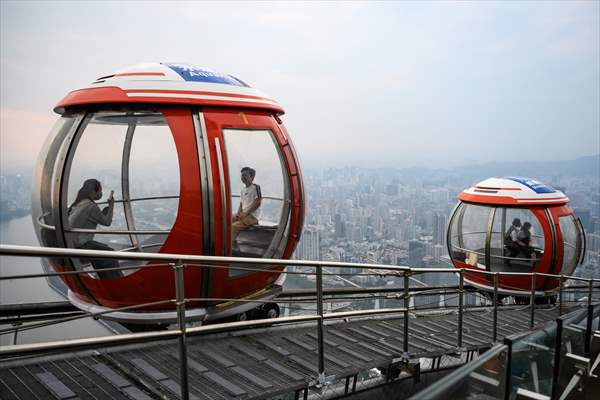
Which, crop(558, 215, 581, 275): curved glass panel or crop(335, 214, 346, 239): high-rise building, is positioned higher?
crop(558, 215, 581, 275): curved glass panel

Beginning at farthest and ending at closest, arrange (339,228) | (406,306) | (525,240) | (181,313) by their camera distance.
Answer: (339,228)
(525,240)
(406,306)
(181,313)

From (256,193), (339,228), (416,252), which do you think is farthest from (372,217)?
(256,193)

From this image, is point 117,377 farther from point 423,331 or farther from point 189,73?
point 423,331

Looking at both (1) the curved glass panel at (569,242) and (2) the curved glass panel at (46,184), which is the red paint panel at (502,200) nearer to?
(1) the curved glass panel at (569,242)

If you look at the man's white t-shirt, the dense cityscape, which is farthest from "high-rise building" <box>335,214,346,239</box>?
the man's white t-shirt

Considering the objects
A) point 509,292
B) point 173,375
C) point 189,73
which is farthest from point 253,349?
point 509,292

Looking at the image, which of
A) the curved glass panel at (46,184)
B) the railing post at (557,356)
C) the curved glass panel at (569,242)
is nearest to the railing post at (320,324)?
the railing post at (557,356)

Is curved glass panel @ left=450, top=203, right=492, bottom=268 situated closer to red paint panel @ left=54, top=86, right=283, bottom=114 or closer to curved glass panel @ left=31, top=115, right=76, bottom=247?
red paint panel @ left=54, top=86, right=283, bottom=114

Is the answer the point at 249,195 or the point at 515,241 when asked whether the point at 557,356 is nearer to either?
the point at 249,195
